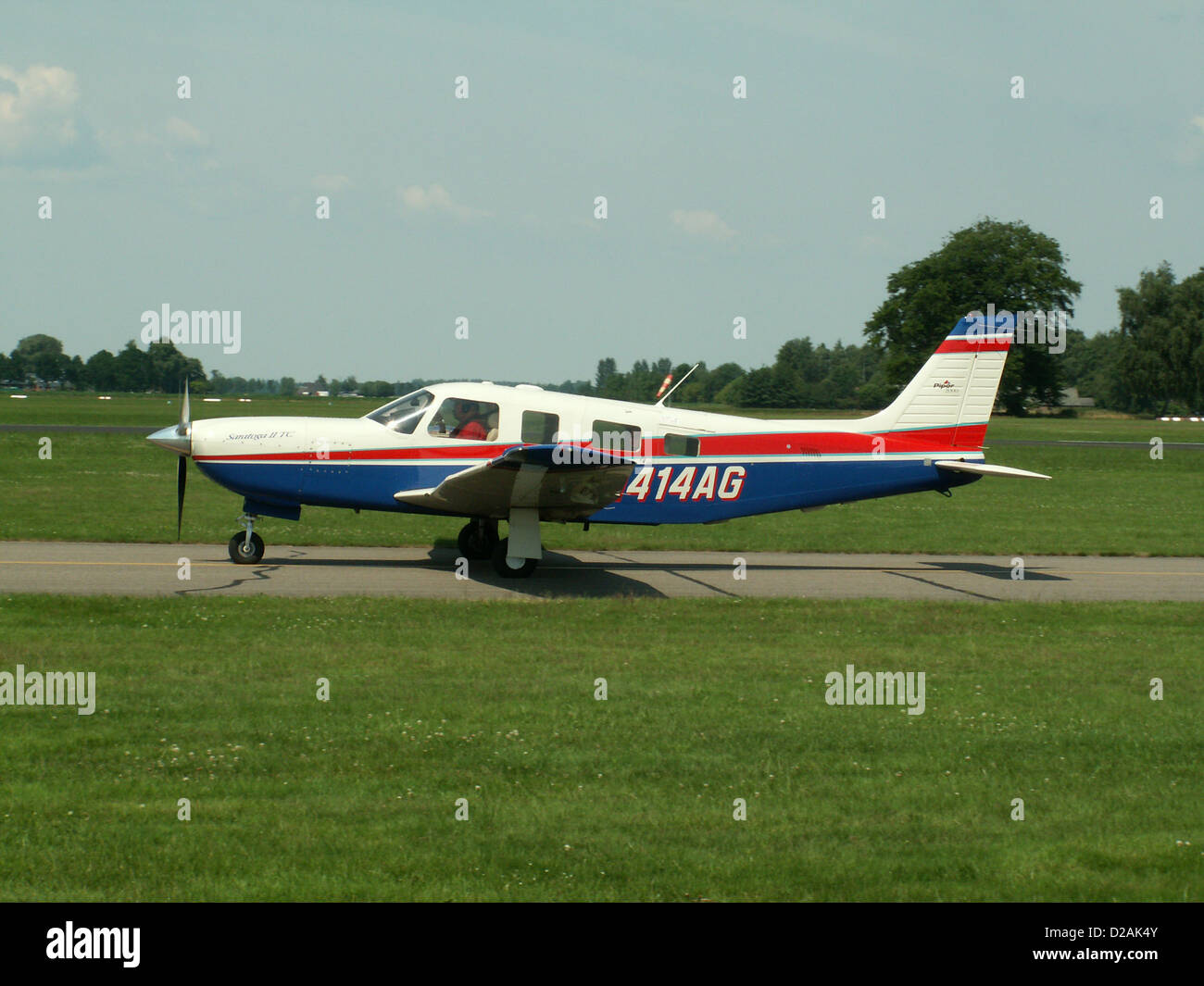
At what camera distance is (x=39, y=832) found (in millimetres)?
5426

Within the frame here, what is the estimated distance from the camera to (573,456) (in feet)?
41.3

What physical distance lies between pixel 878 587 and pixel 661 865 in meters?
9.58

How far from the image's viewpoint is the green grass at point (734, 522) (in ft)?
58.3

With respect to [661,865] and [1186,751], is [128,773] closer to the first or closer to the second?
[661,865]

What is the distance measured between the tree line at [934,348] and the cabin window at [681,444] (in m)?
1.55

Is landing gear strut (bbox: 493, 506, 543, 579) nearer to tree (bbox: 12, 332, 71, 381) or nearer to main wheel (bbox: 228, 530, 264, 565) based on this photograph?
main wheel (bbox: 228, 530, 264, 565)

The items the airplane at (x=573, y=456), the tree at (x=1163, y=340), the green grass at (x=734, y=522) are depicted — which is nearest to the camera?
the airplane at (x=573, y=456)

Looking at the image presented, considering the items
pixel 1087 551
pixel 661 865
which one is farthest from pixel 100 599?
pixel 1087 551

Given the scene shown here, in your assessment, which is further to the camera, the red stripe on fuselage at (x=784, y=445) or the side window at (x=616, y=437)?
the side window at (x=616, y=437)

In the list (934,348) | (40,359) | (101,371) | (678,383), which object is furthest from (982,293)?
(40,359)

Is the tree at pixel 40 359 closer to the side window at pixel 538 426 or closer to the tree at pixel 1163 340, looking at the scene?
the tree at pixel 1163 340

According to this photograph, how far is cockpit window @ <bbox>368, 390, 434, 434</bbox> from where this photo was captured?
14516 mm
